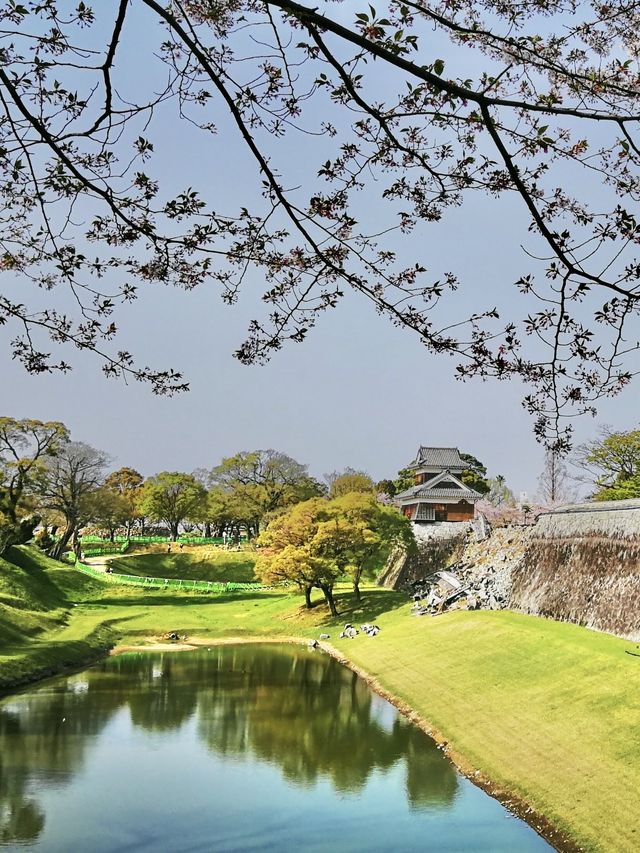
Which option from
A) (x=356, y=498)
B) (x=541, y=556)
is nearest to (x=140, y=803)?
(x=541, y=556)

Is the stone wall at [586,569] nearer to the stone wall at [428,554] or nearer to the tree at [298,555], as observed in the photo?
the tree at [298,555]

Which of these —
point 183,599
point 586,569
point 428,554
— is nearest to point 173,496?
point 183,599

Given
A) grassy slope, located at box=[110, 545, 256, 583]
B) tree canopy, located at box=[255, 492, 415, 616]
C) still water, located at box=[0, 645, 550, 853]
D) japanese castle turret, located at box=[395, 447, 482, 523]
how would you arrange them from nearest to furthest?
1. still water, located at box=[0, 645, 550, 853]
2. tree canopy, located at box=[255, 492, 415, 616]
3. grassy slope, located at box=[110, 545, 256, 583]
4. japanese castle turret, located at box=[395, 447, 482, 523]

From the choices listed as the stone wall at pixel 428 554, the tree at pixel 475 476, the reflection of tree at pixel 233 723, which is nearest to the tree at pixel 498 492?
the tree at pixel 475 476

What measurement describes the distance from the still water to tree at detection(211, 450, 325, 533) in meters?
33.1

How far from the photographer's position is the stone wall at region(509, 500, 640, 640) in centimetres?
2066

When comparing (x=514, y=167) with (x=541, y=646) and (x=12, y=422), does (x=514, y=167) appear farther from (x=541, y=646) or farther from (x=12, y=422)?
(x=12, y=422)

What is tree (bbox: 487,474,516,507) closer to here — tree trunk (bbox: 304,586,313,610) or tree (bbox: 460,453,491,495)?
tree (bbox: 460,453,491,495)

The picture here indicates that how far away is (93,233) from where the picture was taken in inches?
205

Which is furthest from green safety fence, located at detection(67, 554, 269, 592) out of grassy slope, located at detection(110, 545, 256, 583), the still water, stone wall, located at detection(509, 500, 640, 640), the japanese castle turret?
stone wall, located at detection(509, 500, 640, 640)

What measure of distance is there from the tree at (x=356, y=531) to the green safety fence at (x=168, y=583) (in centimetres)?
1291

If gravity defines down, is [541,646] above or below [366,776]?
above

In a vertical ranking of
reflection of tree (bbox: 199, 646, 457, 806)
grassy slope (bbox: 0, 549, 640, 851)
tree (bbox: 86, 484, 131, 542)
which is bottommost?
reflection of tree (bbox: 199, 646, 457, 806)

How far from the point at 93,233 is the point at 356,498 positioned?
31.8 metres
